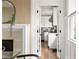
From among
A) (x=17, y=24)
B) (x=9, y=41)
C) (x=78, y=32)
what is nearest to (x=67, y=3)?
(x=17, y=24)

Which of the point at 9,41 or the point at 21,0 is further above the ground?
the point at 21,0

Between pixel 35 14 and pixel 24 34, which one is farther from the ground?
pixel 35 14

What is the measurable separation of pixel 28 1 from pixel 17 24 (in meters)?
0.98

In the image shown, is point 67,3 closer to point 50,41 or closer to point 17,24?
point 17,24

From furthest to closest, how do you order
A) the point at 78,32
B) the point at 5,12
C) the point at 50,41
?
the point at 50,41 < the point at 5,12 < the point at 78,32

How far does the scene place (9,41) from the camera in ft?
17.6

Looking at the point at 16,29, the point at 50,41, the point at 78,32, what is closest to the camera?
the point at 78,32

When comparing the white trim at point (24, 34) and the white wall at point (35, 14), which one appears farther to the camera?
the white wall at point (35, 14)

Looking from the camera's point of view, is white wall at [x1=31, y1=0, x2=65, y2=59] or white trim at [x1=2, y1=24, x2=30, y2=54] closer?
white trim at [x1=2, y1=24, x2=30, y2=54]

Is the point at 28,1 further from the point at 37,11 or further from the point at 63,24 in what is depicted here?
the point at 63,24

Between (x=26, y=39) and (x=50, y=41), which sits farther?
(x=50, y=41)

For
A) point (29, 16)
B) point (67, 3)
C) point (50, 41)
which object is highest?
point (67, 3)

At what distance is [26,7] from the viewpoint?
5.69m

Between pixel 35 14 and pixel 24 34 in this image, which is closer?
pixel 24 34
